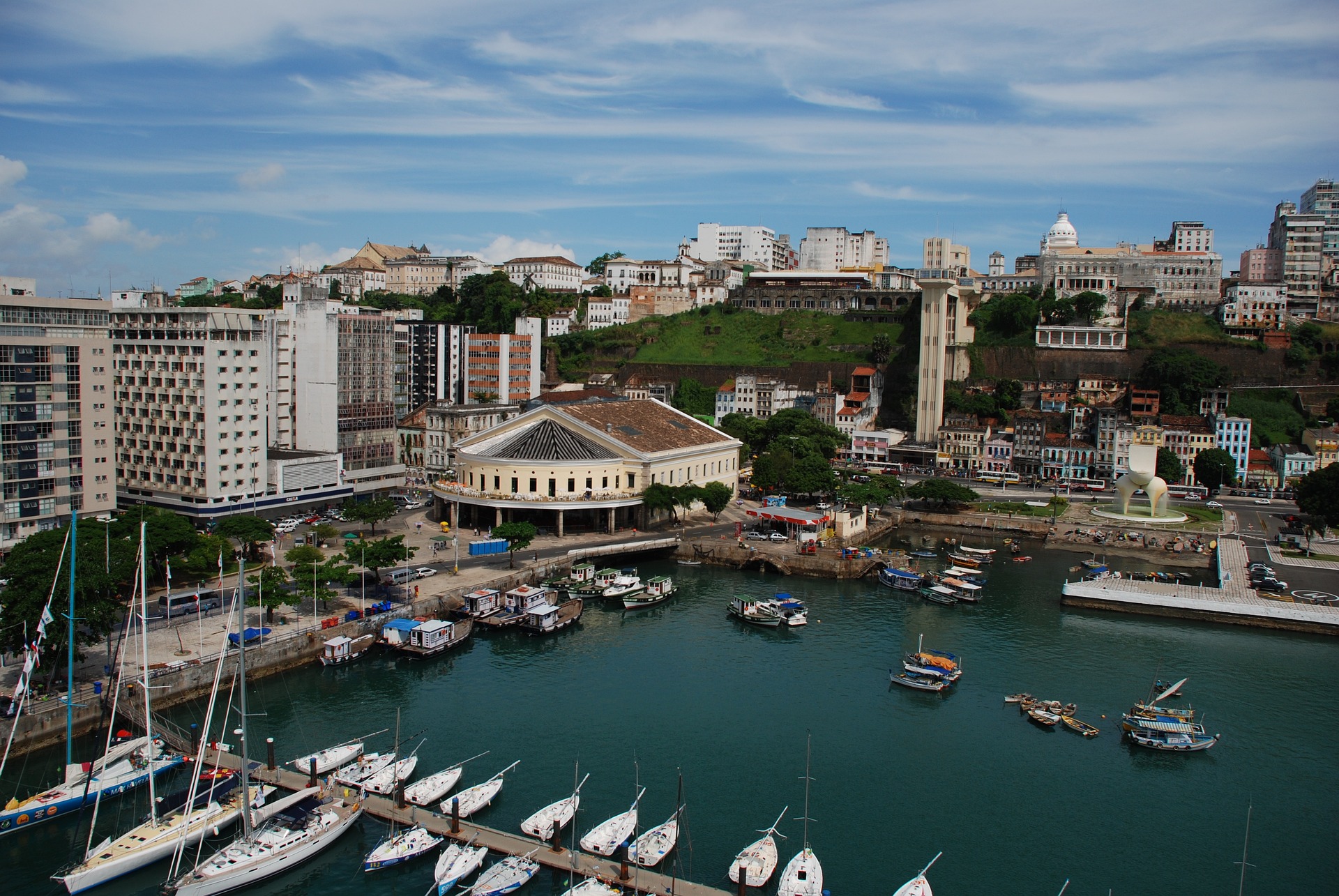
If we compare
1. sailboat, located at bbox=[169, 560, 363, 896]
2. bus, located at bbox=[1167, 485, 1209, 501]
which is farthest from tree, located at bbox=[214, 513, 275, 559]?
bus, located at bbox=[1167, 485, 1209, 501]

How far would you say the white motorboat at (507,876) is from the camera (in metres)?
22.2

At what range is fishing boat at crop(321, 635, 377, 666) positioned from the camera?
120 ft

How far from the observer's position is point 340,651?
120ft

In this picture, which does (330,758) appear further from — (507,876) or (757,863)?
(757,863)

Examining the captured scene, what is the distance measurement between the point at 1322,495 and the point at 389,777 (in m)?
52.3

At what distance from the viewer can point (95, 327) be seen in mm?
47125

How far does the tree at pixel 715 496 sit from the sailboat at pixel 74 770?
119ft

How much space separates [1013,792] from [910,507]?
42142 millimetres

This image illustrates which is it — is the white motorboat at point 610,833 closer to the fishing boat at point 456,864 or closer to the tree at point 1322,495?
the fishing boat at point 456,864

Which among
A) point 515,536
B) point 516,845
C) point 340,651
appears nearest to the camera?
point 516,845

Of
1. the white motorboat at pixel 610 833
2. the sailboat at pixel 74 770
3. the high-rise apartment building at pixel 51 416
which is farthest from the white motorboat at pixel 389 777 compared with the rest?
the high-rise apartment building at pixel 51 416

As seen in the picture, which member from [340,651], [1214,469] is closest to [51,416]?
[340,651]

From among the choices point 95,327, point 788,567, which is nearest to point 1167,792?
point 788,567

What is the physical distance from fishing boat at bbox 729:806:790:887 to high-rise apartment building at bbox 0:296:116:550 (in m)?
33.4
